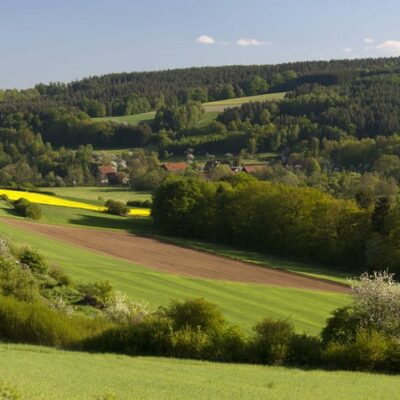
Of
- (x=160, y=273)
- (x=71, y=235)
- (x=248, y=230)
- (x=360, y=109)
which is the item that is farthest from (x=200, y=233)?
(x=360, y=109)

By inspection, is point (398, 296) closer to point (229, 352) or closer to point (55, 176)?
point (229, 352)

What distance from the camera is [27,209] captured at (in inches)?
2795

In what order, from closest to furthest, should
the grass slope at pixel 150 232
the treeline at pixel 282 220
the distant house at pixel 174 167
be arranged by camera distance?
the grass slope at pixel 150 232 → the treeline at pixel 282 220 → the distant house at pixel 174 167

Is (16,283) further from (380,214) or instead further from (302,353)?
(380,214)

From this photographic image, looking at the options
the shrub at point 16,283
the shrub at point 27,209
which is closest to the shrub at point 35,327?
the shrub at point 16,283

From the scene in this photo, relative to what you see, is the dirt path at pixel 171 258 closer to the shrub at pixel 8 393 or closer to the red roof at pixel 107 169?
the shrub at pixel 8 393

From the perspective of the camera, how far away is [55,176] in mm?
136000

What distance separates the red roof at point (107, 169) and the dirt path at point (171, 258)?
246 ft

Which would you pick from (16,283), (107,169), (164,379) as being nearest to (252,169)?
(107,169)

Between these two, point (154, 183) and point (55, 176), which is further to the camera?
point (55, 176)

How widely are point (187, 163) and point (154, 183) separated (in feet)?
114

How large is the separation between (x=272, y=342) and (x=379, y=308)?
6.04m

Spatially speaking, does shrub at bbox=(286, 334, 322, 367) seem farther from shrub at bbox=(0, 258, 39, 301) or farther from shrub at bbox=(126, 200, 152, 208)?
shrub at bbox=(126, 200, 152, 208)

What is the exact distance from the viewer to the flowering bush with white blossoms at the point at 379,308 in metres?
27.7
